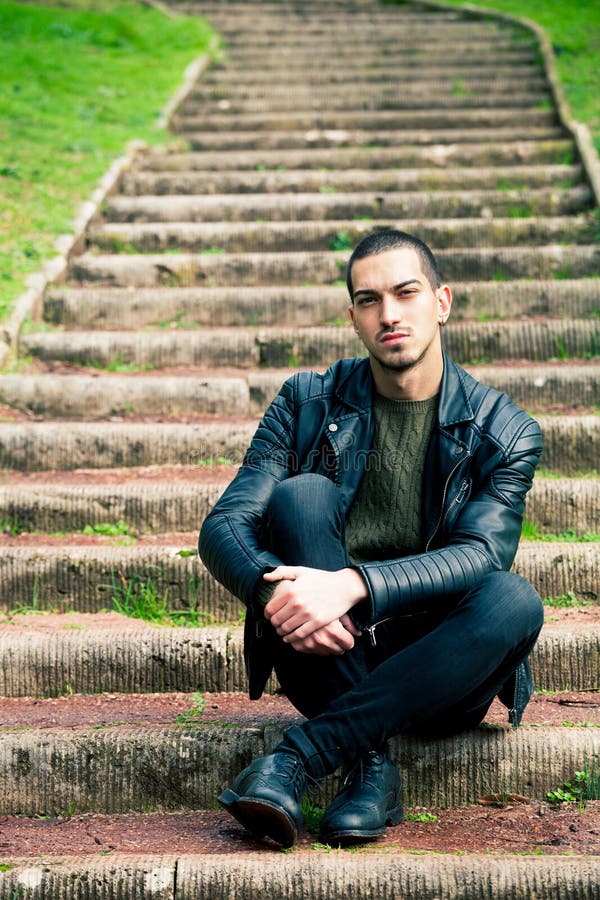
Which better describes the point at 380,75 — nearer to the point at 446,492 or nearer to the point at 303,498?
the point at 446,492

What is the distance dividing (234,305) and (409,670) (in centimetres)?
353

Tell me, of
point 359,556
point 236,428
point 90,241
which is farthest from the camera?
point 90,241

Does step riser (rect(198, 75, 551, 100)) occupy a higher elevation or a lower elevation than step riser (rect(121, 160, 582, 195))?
higher

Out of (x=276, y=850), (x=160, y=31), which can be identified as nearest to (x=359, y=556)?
(x=276, y=850)

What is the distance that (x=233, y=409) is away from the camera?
193 inches

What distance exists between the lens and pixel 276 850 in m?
2.49

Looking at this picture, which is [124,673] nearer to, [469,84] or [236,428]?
[236,428]

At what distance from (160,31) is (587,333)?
824 cm

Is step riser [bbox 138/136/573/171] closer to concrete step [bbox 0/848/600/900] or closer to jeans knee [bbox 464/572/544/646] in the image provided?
jeans knee [bbox 464/572/544/646]

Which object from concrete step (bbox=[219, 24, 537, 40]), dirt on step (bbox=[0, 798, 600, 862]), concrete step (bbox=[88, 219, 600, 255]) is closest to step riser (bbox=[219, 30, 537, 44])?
concrete step (bbox=[219, 24, 537, 40])

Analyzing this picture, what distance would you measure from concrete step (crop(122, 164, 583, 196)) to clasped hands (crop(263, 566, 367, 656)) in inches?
193

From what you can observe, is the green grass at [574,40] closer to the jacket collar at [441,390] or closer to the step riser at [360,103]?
the step riser at [360,103]

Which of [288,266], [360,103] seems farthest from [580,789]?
[360,103]

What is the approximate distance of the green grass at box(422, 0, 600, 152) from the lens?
839 centimetres
